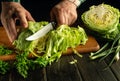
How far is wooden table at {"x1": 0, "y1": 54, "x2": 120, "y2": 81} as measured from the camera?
181 cm

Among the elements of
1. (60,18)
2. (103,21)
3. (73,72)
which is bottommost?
(73,72)

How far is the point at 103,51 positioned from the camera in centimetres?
212

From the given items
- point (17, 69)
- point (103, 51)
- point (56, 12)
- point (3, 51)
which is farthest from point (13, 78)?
point (103, 51)

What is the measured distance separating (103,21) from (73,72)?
63cm

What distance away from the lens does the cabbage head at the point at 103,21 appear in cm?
226

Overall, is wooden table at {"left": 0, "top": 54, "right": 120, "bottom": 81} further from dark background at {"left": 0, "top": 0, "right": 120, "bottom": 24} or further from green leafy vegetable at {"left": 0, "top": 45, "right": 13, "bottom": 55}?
dark background at {"left": 0, "top": 0, "right": 120, "bottom": 24}

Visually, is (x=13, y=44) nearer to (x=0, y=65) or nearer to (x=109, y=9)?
(x=0, y=65)

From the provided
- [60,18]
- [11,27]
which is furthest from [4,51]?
[60,18]

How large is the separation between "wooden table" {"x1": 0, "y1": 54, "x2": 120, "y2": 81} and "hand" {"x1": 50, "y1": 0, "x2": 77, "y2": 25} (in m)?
0.31

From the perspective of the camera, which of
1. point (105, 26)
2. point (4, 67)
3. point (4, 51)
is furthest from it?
point (105, 26)

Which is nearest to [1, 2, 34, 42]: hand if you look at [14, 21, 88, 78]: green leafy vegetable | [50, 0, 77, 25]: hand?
[14, 21, 88, 78]: green leafy vegetable

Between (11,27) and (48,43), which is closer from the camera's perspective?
(11,27)

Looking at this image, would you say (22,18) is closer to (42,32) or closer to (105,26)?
(42,32)

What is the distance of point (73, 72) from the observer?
6.15 feet
